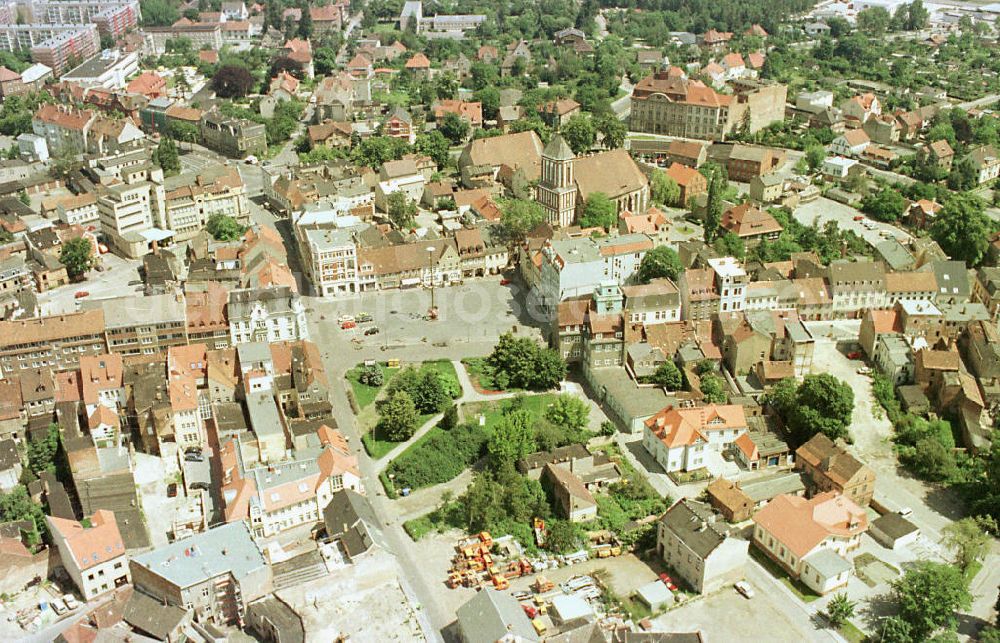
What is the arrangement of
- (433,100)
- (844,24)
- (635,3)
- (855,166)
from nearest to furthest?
(855,166) < (433,100) < (844,24) < (635,3)

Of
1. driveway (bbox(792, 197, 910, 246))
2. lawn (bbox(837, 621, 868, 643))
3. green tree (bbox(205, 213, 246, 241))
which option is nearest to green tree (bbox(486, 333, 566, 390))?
lawn (bbox(837, 621, 868, 643))

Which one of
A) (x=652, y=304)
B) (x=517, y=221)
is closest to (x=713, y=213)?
(x=517, y=221)

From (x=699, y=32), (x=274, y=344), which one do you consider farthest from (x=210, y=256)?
(x=699, y=32)

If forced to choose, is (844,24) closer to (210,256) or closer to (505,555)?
(210,256)

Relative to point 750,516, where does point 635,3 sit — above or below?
above

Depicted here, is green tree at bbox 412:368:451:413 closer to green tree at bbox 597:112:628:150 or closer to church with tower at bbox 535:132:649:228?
church with tower at bbox 535:132:649:228

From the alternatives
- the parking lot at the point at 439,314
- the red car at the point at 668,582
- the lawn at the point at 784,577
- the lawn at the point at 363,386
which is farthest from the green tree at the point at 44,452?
the lawn at the point at 784,577

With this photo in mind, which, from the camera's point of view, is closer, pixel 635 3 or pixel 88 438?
pixel 88 438
